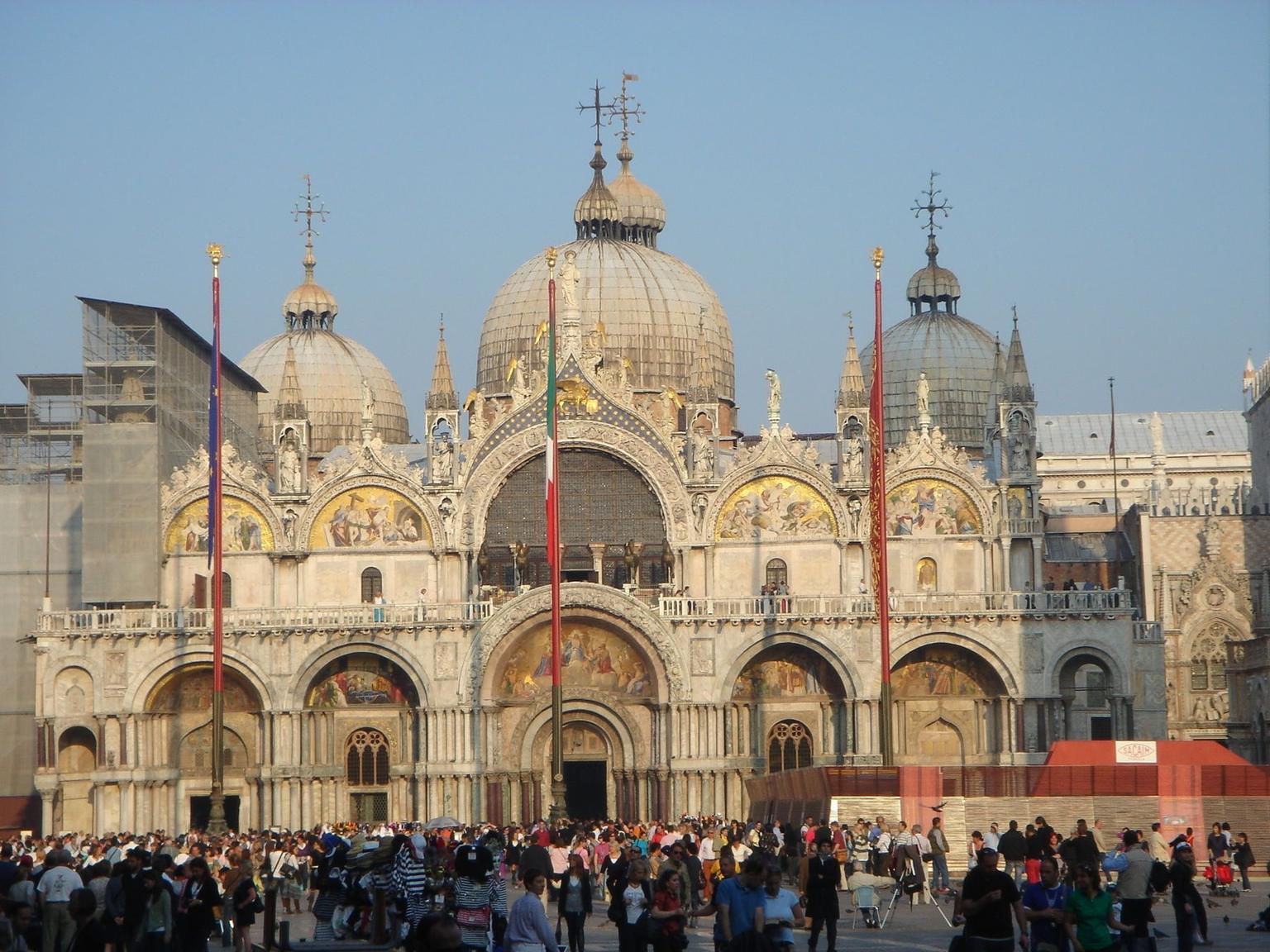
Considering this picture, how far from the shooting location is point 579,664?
71.3 m

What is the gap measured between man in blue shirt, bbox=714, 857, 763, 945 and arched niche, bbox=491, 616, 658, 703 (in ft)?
144

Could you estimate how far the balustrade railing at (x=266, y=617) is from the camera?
70.2 metres

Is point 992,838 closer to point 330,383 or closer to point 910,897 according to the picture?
point 910,897

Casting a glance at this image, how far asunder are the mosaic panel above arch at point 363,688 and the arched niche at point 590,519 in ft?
15.5

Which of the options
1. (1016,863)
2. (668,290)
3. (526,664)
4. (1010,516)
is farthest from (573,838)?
(668,290)

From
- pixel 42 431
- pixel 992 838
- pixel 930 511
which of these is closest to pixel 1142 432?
pixel 930 511

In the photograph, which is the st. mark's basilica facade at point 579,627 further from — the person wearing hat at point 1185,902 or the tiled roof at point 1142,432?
the tiled roof at point 1142,432

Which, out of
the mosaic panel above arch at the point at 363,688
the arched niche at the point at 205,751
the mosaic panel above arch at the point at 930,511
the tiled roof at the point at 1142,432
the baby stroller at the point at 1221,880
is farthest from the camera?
the tiled roof at the point at 1142,432

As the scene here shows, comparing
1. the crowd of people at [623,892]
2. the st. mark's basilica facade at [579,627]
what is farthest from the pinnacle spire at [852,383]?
the crowd of people at [623,892]

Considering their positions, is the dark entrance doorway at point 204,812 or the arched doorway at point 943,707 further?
the dark entrance doorway at point 204,812

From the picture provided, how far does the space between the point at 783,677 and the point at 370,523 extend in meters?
Result: 13.2

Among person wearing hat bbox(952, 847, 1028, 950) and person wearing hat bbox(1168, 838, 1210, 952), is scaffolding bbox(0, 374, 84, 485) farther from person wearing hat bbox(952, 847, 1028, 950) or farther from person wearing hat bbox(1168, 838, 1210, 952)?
person wearing hat bbox(952, 847, 1028, 950)

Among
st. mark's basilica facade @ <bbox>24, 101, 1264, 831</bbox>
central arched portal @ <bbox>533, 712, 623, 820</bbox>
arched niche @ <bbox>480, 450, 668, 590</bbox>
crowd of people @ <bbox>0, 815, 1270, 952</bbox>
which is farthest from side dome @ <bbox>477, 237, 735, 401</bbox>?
crowd of people @ <bbox>0, 815, 1270, 952</bbox>

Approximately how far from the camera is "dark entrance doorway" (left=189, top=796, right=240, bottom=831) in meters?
71.7
